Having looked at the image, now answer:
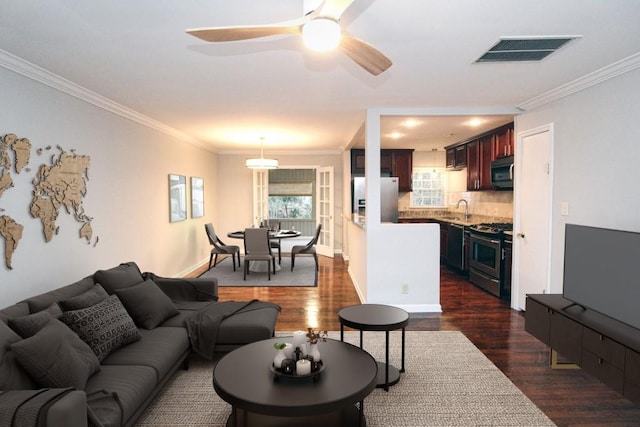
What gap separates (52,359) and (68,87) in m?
2.59

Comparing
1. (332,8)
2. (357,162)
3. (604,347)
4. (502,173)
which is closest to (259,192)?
(357,162)

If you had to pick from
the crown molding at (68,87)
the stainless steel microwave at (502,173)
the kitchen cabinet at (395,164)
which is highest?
the crown molding at (68,87)

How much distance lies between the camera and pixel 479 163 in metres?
6.20

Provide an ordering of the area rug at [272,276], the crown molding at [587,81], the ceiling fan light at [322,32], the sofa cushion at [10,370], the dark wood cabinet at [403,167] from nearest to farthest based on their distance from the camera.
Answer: the ceiling fan light at [322,32] < the sofa cushion at [10,370] < the crown molding at [587,81] < the area rug at [272,276] < the dark wood cabinet at [403,167]

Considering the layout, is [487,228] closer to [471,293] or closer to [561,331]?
[471,293]

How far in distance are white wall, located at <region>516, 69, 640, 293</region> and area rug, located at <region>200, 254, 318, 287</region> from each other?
365 centimetres

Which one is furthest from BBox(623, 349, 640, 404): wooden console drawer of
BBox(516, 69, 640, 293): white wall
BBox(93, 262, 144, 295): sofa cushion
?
BBox(93, 262, 144, 295): sofa cushion

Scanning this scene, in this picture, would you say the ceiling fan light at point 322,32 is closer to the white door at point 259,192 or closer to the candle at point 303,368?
the candle at point 303,368

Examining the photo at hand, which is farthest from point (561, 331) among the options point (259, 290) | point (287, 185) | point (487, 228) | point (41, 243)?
point (287, 185)

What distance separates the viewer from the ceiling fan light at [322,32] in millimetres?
1672

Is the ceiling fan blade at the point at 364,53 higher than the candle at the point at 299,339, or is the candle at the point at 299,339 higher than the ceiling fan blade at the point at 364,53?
the ceiling fan blade at the point at 364,53

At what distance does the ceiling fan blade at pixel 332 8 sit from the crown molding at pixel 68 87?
2528mm

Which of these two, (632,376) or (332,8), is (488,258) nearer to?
(632,376)

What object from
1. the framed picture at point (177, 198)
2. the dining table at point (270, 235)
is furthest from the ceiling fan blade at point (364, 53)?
the dining table at point (270, 235)
